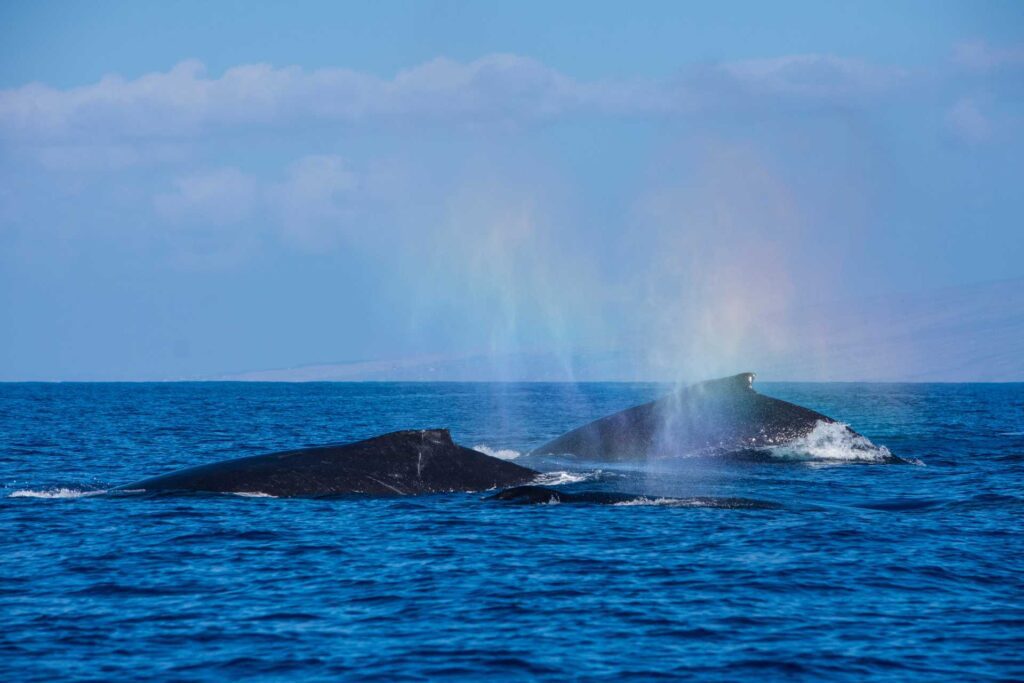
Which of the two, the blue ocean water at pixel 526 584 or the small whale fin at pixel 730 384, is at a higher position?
the small whale fin at pixel 730 384

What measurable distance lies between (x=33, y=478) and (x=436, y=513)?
13497 millimetres

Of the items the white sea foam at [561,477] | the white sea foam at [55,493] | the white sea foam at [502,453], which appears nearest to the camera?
the white sea foam at [55,493]

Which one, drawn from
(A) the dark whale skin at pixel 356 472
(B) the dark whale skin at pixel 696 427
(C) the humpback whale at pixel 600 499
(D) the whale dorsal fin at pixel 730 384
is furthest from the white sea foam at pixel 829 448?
(A) the dark whale skin at pixel 356 472

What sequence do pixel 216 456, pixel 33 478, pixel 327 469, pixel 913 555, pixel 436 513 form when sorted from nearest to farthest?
pixel 913 555, pixel 436 513, pixel 327 469, pixel 33 478, pixel 216 456

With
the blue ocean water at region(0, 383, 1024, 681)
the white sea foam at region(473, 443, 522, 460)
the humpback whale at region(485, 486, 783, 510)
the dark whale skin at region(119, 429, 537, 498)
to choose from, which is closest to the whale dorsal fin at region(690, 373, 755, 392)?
the white sea foam at region(473, 443, 522, 460)

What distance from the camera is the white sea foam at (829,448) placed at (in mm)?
31828

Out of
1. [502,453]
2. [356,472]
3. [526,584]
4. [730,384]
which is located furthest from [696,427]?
[526,584]

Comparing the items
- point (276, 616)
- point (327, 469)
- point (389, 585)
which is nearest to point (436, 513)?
point (327, 469)

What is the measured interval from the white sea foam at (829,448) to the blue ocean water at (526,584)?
195 inches

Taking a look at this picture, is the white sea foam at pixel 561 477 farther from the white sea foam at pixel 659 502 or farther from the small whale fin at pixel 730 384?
the small whale fin at pixel 730 384

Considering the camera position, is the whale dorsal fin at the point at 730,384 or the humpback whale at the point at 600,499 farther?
the whale dorsal fin at the point at 730,384

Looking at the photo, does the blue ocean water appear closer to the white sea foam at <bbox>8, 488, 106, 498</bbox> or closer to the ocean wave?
the white sea foam at <bbox>8, 488, 106, 498</bbox>

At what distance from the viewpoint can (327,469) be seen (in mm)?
23625

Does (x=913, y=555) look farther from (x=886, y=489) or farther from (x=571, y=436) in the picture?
(x=571, y=436)
